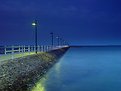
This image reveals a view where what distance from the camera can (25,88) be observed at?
2000 centimetres

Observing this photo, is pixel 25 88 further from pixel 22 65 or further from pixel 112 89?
pixel 112 89

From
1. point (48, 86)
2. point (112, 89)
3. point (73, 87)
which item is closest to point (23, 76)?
point (48, 86)

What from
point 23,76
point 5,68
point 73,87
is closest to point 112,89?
point 73,87

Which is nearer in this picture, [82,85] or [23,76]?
[23,76]

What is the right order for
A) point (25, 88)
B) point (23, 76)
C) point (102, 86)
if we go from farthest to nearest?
point (102, 86), point (23, 76), point (25, 88)

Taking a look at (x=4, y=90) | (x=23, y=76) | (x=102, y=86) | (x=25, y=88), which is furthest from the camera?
(x=102, y=86)

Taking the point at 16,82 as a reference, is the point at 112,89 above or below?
below

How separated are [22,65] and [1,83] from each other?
8983mm

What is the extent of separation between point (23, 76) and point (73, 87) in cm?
455

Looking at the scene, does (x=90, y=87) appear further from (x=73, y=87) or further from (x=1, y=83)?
(x=1, y=83)

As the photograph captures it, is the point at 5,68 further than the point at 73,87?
No

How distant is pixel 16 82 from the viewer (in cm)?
2002

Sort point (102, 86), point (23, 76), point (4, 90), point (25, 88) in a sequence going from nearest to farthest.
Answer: point (4, 90) < point (25, 88) < point (23, 76) < point (102, 86)

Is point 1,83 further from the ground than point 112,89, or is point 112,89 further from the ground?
point 1,83
